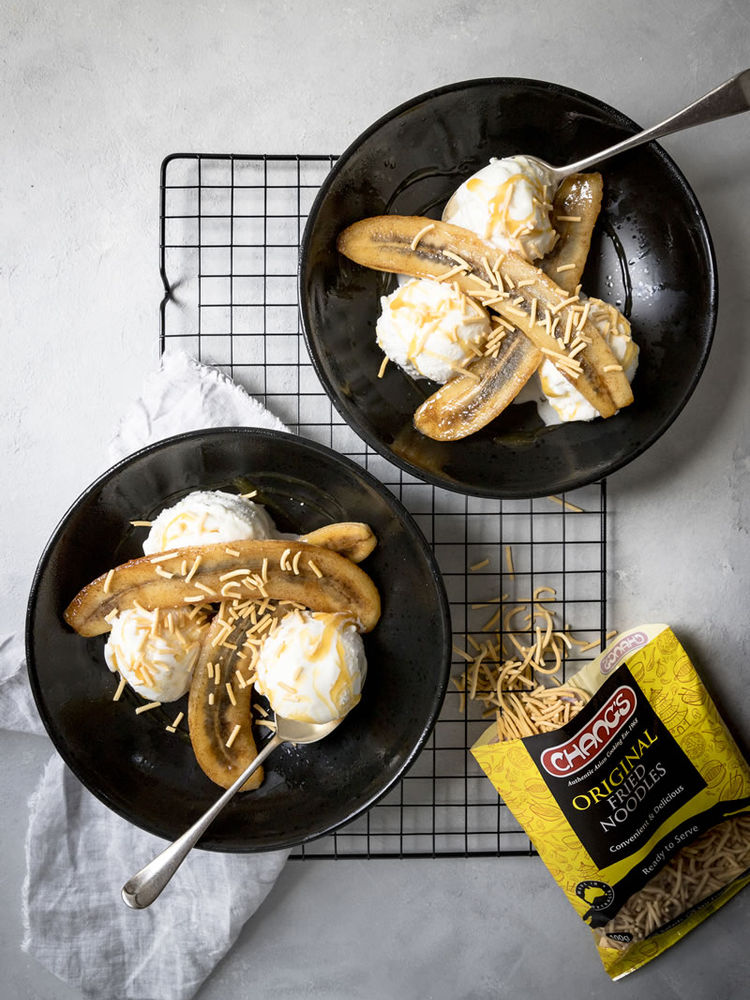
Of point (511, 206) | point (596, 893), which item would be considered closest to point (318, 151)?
point (511, 206)

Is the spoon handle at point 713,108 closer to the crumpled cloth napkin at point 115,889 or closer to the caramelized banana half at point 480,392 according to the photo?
the caramelized banana half at point 480,392

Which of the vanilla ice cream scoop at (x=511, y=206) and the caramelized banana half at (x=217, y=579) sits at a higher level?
the vanilla ice cream scoop at (x=511, y=206)

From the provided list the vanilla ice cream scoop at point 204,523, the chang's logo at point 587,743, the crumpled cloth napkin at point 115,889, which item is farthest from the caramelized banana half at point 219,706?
the chang's logo at point 587,743

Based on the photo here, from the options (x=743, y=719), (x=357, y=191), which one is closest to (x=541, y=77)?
(x=357, y=191)

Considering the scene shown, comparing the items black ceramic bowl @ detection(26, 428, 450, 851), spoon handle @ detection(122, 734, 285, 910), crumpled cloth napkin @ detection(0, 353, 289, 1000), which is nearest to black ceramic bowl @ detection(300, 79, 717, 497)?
black ceramic bowl @ detection(26, 428, 450, 851)

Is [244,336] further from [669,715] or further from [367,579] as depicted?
[669,715]

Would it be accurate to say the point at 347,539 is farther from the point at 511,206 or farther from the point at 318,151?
the point at 318,151
